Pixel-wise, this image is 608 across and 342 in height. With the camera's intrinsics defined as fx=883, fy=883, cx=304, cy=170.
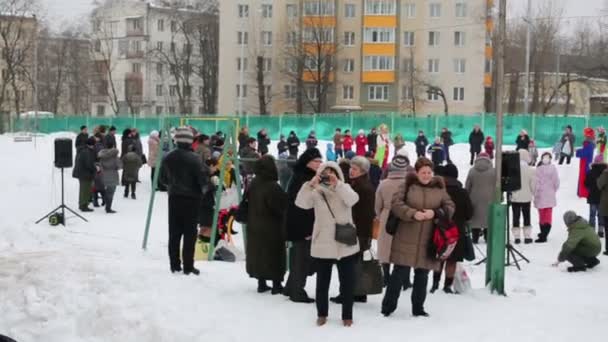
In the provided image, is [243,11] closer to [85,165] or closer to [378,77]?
[378,77]

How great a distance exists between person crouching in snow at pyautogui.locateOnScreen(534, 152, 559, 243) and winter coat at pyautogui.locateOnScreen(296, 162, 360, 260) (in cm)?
963

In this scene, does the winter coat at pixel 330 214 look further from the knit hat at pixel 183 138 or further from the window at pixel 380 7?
the window at pixel 380 7

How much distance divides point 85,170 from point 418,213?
13.7 m

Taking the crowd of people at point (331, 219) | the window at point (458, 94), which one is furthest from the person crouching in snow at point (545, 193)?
the window at point (458, 94)

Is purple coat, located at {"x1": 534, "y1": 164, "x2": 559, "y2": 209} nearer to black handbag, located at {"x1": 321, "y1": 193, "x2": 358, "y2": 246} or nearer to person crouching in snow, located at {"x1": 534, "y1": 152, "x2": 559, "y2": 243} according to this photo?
person crouching in snow, located at {"x1": 534, "y1": 152, "x2": 559, "y2": 243}

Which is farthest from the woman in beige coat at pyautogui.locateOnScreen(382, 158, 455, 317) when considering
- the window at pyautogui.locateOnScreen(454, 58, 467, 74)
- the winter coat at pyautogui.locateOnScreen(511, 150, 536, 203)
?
the window at pyautogui.locateOnScreen(454, 58, 467, 74)

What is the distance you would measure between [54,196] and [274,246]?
16.1 m

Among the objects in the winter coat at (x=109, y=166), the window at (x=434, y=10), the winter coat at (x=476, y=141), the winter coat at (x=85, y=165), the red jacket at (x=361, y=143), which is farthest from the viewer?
the window at (x=434, y=10)

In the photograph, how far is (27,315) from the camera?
30.6ft

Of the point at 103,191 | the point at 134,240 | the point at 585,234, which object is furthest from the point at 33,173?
the point at 585,234

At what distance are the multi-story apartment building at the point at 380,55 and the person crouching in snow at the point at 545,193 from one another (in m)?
59.9

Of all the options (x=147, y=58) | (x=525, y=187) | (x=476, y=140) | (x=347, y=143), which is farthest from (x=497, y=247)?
(x=147, y=58)

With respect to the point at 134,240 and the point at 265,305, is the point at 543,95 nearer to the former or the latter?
the point at 134,240

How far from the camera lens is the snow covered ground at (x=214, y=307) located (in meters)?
8.79
